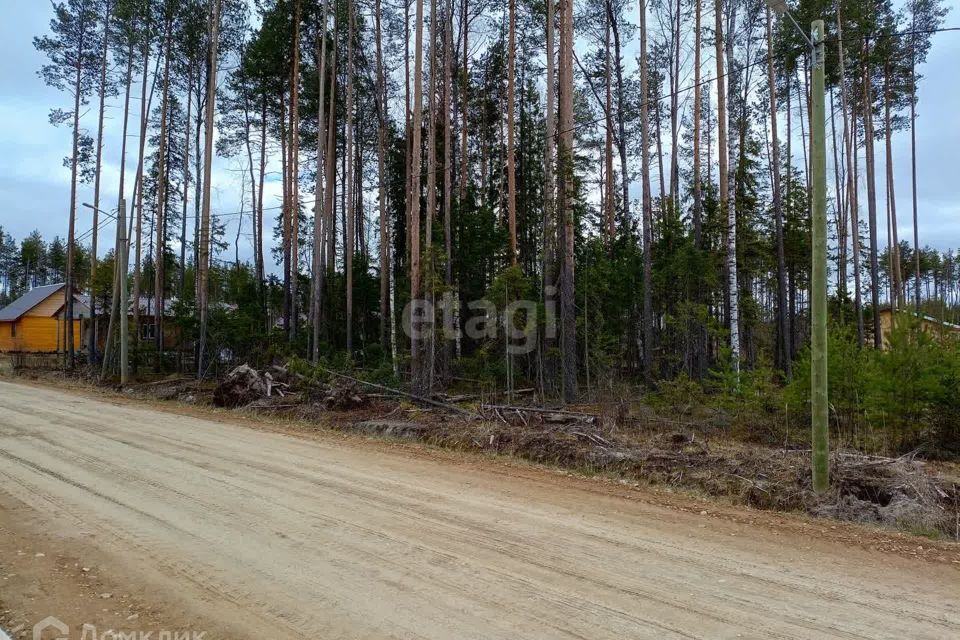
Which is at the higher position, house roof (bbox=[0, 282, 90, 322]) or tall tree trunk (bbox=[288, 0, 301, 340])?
tall tree trunk (bbox=[288, 0, 301, 340])

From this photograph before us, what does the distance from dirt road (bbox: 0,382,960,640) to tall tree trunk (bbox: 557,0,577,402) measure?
7.15m

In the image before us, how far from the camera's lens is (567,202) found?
619 inches

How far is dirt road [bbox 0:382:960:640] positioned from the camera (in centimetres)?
375

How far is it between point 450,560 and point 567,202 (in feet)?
40.8

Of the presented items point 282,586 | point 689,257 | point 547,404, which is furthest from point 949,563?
point 689,257

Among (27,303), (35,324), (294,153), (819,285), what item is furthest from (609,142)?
(27,303)

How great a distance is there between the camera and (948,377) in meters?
9.82

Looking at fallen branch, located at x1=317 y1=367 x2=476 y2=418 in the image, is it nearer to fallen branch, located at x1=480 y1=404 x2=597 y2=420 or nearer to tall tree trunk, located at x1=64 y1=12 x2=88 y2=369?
fallen branch, located at x1=480 y1=404 x2=597 y2=420

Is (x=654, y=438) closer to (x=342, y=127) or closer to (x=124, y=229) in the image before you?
(x=124, y=229)

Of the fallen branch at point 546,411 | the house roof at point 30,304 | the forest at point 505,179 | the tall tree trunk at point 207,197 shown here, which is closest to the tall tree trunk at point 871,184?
the forest at point 505,179

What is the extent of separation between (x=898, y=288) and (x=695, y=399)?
19972 mm

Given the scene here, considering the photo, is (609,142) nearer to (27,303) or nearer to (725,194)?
(725,194)

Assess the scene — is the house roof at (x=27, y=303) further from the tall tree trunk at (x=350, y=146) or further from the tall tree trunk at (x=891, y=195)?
the tall tree trunk at (x=891, y=195)

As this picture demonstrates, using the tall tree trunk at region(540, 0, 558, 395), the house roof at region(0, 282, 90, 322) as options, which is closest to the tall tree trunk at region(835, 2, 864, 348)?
the tall tree trunk at region(540, 0, 558, 395)
